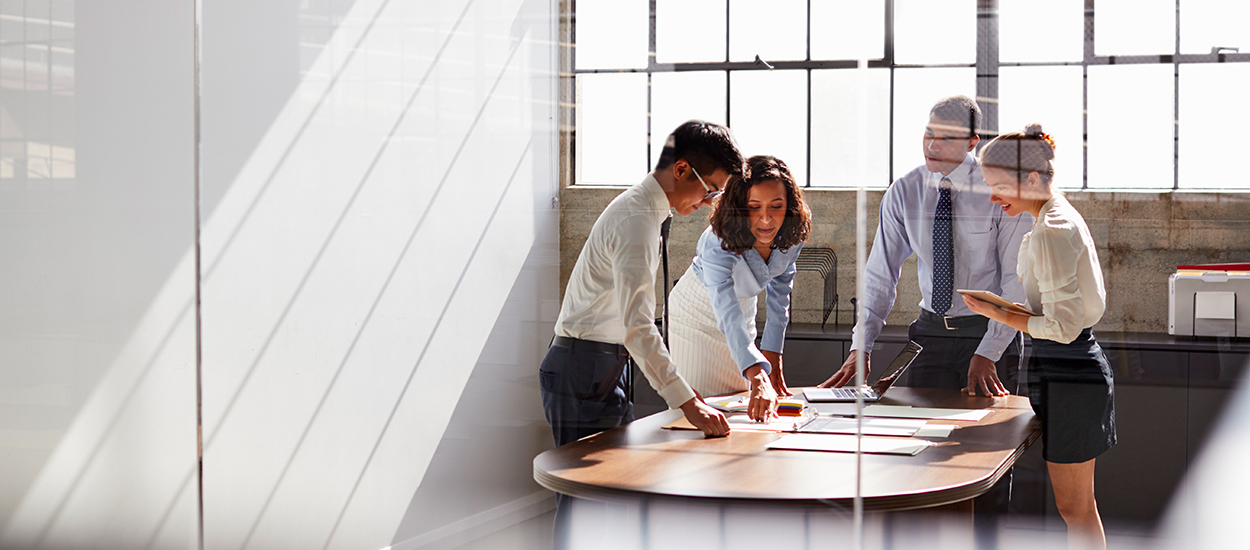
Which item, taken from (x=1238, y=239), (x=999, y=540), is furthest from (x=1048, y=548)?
(x=1238, y=239)

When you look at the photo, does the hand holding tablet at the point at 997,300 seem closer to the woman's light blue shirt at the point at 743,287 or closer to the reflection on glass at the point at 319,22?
the woman's light blue shirt at the point at 743,287

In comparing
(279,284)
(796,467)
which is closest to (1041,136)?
(796,467)

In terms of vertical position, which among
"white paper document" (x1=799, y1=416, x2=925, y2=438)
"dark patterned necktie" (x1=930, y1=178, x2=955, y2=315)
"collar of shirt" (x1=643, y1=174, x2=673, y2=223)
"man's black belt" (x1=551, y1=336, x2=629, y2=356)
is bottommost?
"white paper document" (x1=799, y1=416, x2=925, y2=438)

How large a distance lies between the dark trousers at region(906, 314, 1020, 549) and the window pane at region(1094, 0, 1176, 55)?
2.87ft

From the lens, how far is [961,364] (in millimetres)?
2656

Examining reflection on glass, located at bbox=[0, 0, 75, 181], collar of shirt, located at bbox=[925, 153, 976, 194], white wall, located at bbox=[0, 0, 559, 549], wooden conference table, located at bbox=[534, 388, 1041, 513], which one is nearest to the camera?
wooden conference table, located at bbox=[534, 388, 1041, 513]

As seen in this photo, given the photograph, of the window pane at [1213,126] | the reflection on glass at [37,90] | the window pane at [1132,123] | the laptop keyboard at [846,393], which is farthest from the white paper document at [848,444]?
the reflection on glass at [37,90]

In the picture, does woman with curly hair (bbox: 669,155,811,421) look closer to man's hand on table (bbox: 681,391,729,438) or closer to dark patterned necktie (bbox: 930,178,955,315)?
man's hand on table (bbox: 681,391,729,438)

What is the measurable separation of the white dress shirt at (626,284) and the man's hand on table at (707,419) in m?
0.11

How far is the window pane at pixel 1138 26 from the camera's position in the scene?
2623 millimetres

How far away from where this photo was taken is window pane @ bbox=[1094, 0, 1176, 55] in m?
2.62

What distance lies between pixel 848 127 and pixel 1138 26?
2.75 feet

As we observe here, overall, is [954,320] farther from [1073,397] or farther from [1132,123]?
[1132,123]

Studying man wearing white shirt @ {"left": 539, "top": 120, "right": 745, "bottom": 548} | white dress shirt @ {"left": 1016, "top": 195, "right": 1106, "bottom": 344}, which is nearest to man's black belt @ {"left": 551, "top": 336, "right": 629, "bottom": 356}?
man wearing white shirt @ {"left": 539, "top": 120, "right": 745, "bottom": 548}
